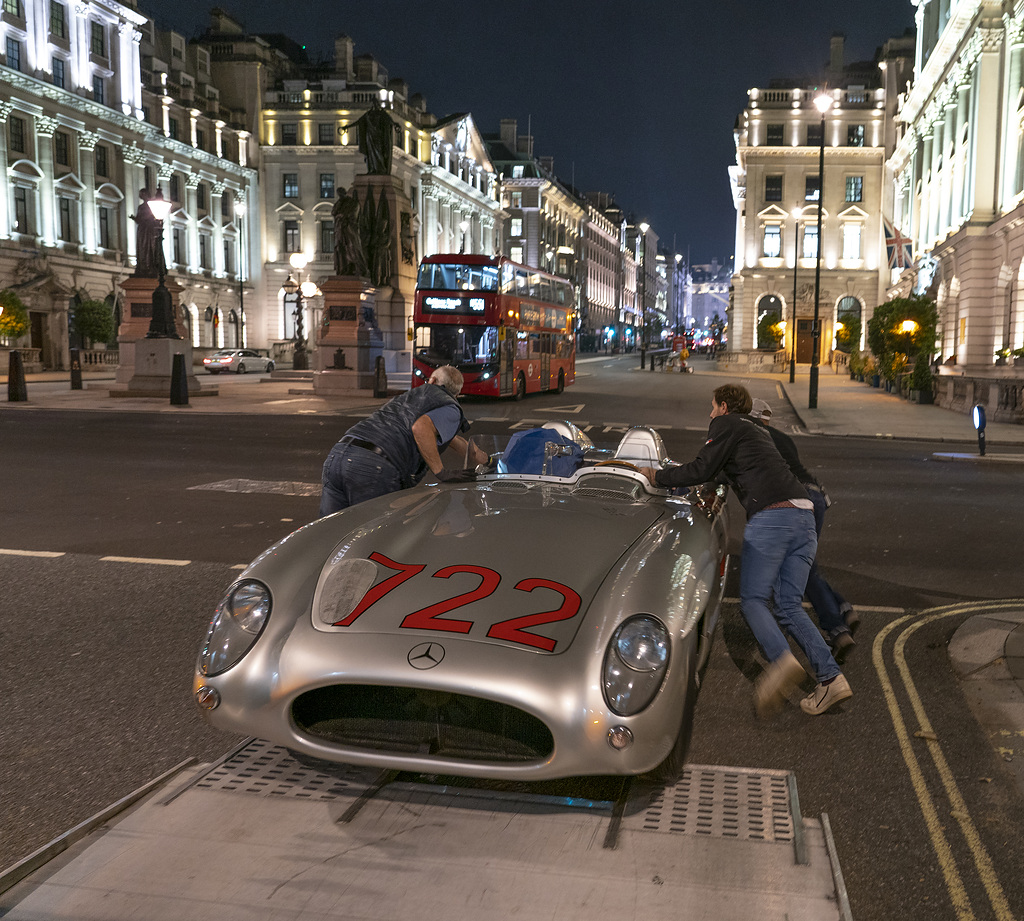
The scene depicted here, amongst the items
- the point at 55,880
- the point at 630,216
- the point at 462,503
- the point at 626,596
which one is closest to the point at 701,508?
the point at 462,503

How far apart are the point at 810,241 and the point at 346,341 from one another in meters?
49.8

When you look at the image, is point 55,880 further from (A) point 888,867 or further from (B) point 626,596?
(A) point 888,867

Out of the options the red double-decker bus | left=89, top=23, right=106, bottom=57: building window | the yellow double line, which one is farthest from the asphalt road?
left=89, top=23, right=106, bottom=57: building window

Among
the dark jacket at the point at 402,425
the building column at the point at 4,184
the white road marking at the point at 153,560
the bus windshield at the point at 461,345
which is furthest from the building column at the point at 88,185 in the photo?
the dark jacket at the point at 402,425

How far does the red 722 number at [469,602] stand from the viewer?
3363 millimetres

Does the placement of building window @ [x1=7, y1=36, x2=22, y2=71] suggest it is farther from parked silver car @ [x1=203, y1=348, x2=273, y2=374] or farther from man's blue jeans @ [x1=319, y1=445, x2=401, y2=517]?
man's blue jeans @ [x1=319, y1=445, x2=401, y2=517]

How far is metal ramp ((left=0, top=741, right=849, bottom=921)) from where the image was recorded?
113 inches

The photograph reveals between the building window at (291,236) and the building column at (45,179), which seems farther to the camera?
the building window at (291,236)

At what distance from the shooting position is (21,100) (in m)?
50.9

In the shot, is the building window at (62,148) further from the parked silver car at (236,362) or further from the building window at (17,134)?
the parked silver car at (236,362)

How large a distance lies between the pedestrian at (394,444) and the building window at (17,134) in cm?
5403

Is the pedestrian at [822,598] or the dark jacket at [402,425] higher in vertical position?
the dark jacket at [402,425]

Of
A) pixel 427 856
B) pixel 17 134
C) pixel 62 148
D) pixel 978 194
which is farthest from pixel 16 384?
pixel 62 148

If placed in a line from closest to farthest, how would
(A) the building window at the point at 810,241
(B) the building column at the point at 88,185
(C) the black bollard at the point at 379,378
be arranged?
(C) the black bollard at the point at 379,378
(B) the building column at the point at 88,185
(A) the building window at the point at 810,241
